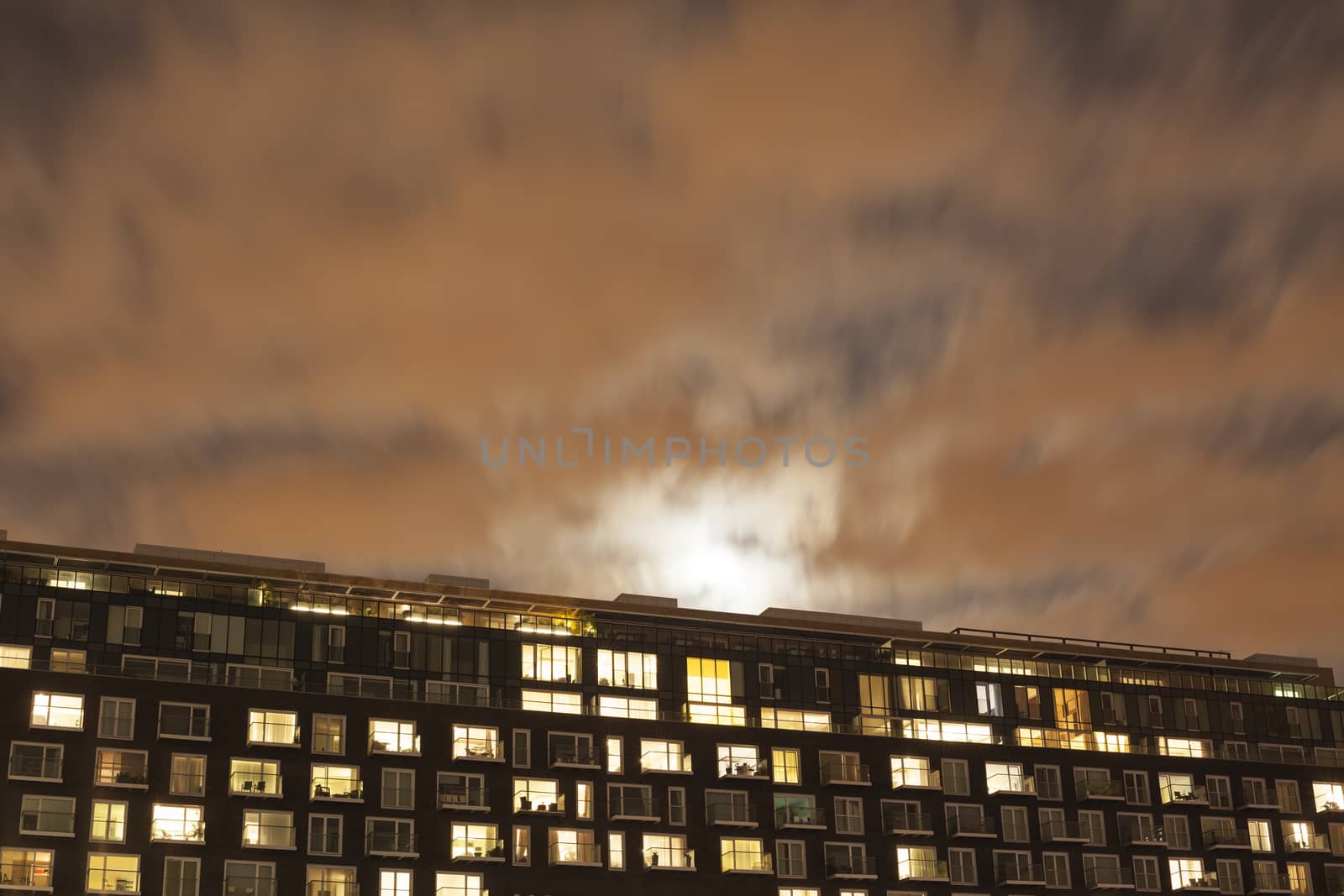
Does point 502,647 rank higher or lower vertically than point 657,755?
higher

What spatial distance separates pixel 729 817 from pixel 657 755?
7.11 metres

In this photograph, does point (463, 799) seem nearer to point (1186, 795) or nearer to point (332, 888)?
point (332, 888)

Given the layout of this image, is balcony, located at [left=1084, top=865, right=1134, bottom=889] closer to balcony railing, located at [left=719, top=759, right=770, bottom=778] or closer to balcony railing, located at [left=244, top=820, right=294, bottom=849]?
balcony railing, located at [left=719, top=759, right=770, bottom=778]

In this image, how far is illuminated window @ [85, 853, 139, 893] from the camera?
10669 cm

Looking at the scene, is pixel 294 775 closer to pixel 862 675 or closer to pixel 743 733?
pixel 743 733

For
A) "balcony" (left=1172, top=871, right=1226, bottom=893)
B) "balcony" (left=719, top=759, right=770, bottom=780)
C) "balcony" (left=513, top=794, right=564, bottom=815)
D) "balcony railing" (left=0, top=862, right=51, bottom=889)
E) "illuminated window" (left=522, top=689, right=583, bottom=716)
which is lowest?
"balcony railing" (left=0, top=862, right=51, bottom=889)

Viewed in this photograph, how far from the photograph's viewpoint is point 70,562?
119 metres

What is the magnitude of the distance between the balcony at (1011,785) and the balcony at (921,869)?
847cm

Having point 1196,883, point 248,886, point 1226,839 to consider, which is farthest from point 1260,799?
point 248,886

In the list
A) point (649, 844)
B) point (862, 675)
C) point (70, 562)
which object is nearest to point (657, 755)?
point (649, 844)

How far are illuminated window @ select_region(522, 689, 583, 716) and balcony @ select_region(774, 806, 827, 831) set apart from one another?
17.2 meters

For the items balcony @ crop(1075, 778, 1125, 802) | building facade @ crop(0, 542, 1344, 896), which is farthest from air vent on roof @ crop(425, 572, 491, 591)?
balcony @ crop(1075, 778, 1125, 802)

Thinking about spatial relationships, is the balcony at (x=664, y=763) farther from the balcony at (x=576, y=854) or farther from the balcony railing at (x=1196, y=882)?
the balcony railing at (x=1196, y=882)

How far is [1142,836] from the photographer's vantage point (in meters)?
138
